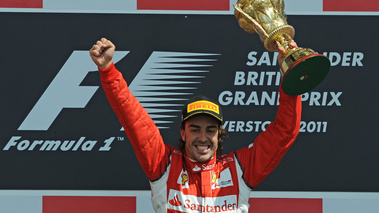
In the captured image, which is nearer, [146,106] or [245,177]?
[245,177]

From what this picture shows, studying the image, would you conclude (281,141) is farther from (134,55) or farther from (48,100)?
(48,100)

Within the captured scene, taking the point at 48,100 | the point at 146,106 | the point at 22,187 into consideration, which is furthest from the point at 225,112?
the point at 22,187

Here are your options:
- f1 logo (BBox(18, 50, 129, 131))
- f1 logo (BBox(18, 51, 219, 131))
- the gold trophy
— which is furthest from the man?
f1 logo (BBox(18, 50, 129, 131))

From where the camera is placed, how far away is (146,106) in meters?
2.54

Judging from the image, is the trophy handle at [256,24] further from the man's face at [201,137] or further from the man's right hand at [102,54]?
the man's right hand at [102,54]

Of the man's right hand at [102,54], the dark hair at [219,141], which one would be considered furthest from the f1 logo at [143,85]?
the man's right hand at [102,54]

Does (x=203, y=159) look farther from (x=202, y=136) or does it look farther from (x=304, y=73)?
(x=304, y=73)

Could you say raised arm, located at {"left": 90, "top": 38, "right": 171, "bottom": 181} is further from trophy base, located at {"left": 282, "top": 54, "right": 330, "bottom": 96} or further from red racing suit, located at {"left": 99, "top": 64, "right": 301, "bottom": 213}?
trophy base, located at {"left": 282, "top": 54, "right": 330, "bottom": 96}

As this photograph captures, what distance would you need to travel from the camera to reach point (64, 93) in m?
2.52

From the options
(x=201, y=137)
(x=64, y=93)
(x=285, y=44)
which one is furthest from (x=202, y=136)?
(x=64, y=93)

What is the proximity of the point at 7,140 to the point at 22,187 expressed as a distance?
22 cm

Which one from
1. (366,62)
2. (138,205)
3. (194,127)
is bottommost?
(138,205)

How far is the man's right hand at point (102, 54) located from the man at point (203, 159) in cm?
18

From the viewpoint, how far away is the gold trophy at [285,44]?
1.92 metres
